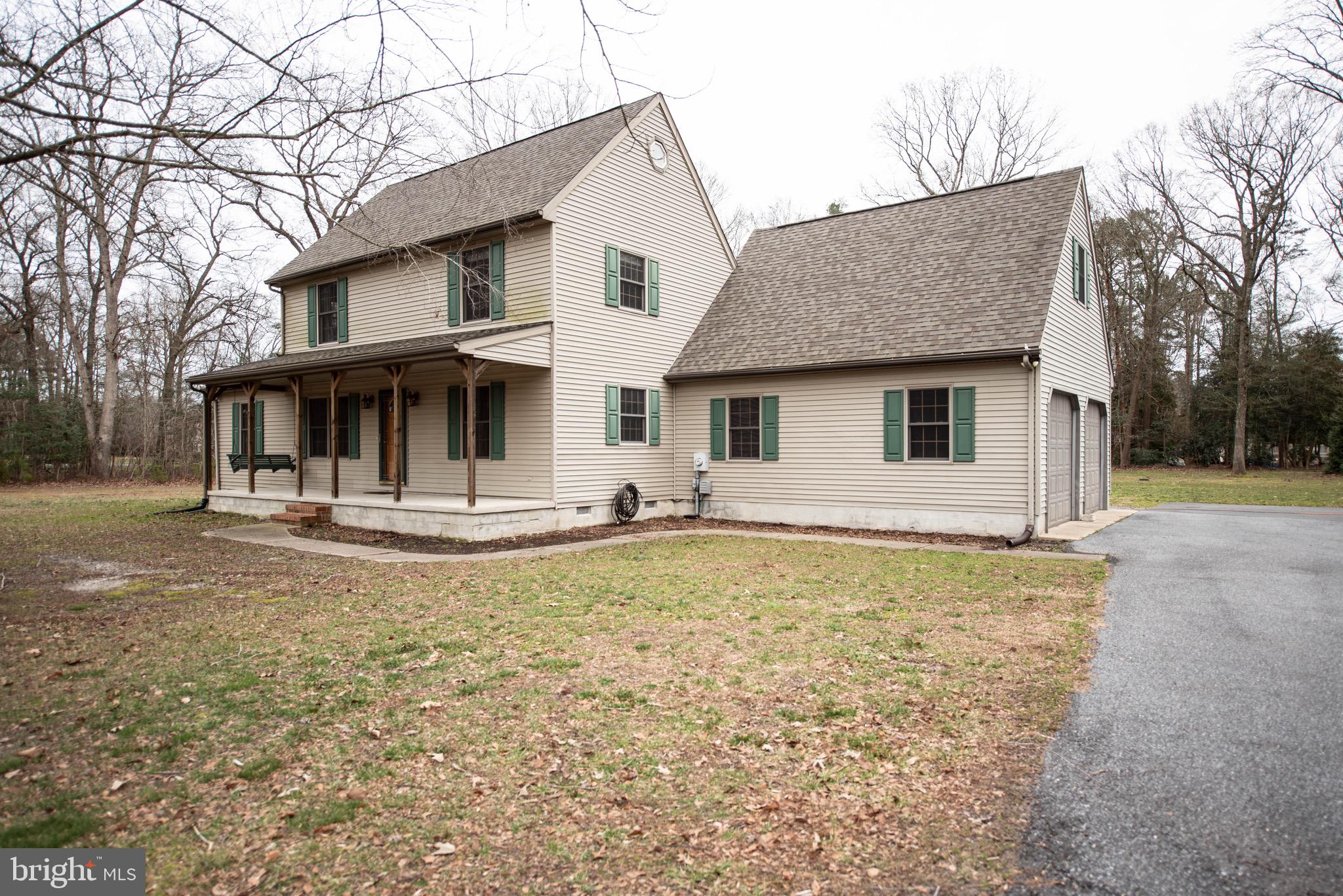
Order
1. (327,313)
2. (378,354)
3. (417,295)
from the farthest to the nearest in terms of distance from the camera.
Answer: (327,313)
(417,295)
(378,354)

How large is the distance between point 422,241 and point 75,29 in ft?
26.0

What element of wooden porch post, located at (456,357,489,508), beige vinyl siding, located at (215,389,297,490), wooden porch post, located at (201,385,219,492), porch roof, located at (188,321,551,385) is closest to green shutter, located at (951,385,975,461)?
porch roof, located at (188,321,551,385)

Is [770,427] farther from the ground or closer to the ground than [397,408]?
closer to the ground

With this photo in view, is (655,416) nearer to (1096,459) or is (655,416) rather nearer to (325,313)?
(325,313)

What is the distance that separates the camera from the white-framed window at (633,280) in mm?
15109

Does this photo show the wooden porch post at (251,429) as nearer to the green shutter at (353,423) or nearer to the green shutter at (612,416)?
the green shutter at (353,423)

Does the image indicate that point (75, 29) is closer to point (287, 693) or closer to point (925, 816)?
point (287, 693)

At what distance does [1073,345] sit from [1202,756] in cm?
1221

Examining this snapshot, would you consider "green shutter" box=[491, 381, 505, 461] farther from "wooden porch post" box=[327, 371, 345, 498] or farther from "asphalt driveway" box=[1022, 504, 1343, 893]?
"asphalt driveway" box=[1022, 504, 1343, 893]

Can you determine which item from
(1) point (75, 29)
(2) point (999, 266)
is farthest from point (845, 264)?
(1) point (75, 29)

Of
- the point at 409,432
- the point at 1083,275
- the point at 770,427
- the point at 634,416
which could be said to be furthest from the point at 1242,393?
the point at 409,432

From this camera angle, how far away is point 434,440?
15375 millimetres

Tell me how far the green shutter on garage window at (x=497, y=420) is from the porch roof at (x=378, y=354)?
1143mm

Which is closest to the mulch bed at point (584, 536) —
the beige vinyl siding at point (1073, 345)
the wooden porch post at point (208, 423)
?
the beige vinyl siding at point (1073, 345)
